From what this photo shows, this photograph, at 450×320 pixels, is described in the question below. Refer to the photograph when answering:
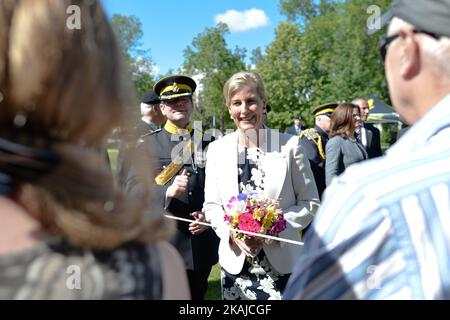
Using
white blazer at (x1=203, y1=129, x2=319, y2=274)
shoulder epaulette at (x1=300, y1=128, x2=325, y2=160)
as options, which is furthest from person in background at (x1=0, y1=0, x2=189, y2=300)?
shoulder epaulette at (x1=300, y1=128, x2=325, y2=160)

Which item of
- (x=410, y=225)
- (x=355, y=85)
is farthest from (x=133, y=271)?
(x=355, y=85)

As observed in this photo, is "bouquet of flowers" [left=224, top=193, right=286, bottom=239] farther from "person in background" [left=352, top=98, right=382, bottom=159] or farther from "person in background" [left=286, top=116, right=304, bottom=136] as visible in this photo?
"person in background" [left=286, top=116, right=304, bottom=136]

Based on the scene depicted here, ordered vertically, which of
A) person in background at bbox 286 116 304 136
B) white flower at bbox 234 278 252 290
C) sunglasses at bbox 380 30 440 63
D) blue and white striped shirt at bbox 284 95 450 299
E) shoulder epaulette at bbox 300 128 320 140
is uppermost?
person in background at bbox 286 116 304 136

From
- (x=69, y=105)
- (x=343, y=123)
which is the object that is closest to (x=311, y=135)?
(x=343, y=123)

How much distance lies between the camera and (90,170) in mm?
924

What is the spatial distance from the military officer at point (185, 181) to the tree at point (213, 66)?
1446 inches

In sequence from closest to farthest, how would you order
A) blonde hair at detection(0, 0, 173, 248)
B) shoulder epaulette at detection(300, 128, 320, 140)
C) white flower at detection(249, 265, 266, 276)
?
blonde hair at detection(0, 0, 173, 248) → white flower at detection(249, 265, 266, 276) → shoulder epaulette at detection(300, 128, 320, 140)

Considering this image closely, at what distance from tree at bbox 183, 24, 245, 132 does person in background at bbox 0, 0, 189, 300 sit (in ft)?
131

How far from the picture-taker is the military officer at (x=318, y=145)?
6762 millimetres

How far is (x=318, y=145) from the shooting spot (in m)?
7.14

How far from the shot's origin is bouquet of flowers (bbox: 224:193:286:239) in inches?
120

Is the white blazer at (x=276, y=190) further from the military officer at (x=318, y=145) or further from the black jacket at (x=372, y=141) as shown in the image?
the black jacket at (x=372, y=141)

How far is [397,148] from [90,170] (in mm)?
739

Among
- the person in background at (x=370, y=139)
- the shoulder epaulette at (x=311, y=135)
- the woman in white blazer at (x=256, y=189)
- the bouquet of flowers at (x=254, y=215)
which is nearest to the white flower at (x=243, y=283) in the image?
the woman in white blazer at (x=256, y=189)
